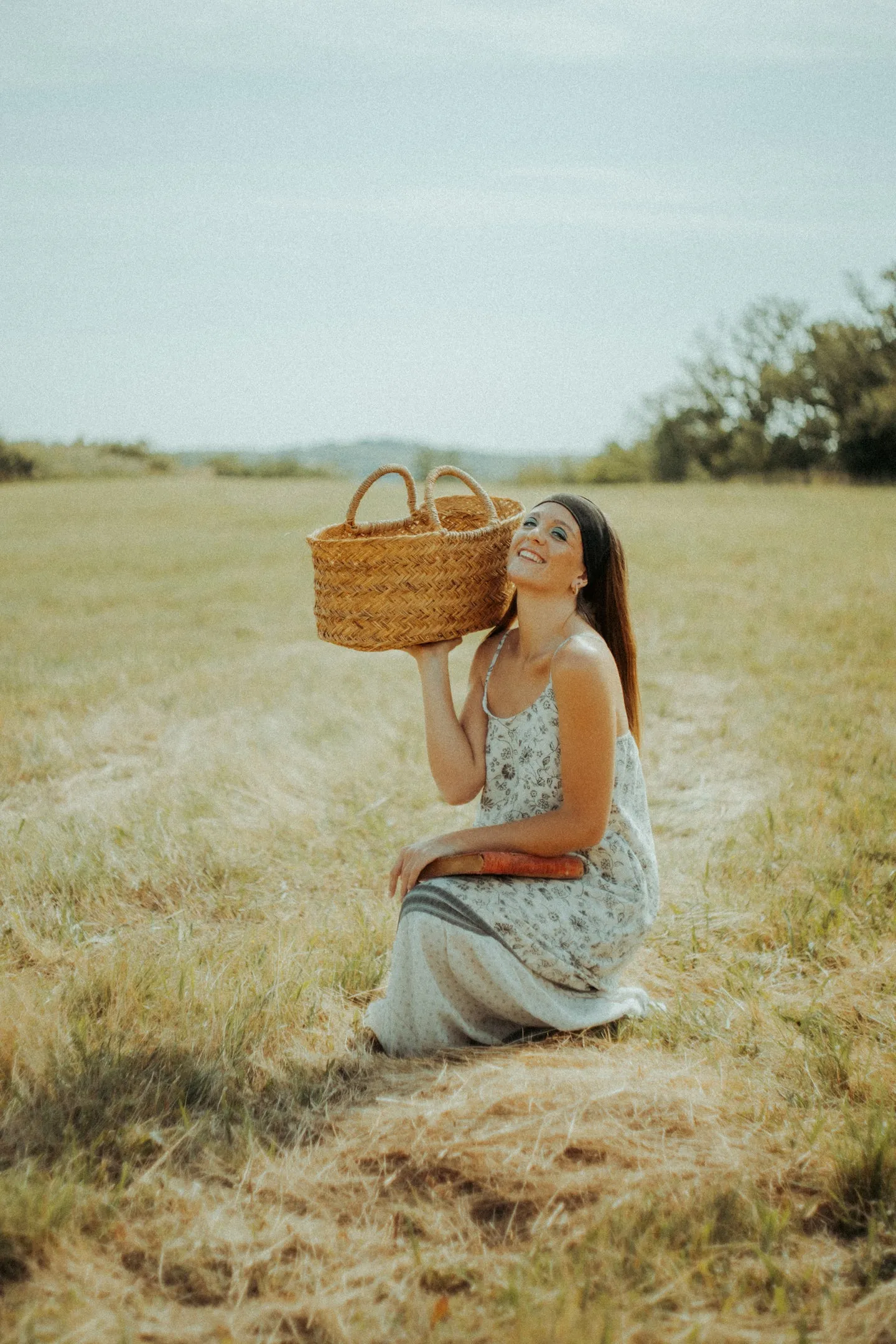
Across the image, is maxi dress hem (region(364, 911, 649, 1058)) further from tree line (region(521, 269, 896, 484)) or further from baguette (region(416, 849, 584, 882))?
tree line (region(521, 269, 896, 484))

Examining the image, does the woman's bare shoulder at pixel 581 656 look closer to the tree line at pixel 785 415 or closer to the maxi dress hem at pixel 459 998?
the maxi dress hem at pixel 459 998

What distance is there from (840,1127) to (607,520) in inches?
67.7

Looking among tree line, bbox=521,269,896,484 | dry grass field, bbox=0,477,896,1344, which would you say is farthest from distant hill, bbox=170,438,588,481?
dry grass field, bbox=0,477,896,1344

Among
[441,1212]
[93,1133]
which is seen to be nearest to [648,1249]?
[441,1212]

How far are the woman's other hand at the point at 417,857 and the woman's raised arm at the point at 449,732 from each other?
0.23 m

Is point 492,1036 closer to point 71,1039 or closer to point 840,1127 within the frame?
point 840,1127

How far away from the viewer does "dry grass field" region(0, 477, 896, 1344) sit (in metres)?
2.01

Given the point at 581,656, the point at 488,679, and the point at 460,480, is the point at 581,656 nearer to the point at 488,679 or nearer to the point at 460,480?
the point at 488,679

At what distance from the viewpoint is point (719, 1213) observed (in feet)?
7.23

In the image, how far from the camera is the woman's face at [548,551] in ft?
9.87

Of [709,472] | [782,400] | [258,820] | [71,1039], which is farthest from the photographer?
[709,472]

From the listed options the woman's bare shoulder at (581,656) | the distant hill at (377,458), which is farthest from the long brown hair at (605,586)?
the distant hill at (377,458)

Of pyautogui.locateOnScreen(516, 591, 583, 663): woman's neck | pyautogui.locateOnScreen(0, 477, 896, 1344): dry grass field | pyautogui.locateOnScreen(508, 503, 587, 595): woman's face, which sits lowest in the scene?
pyautogui.locateOnScreen(0, 477, 896, 1344): dry grass field

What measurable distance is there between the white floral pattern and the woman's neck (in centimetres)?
13
